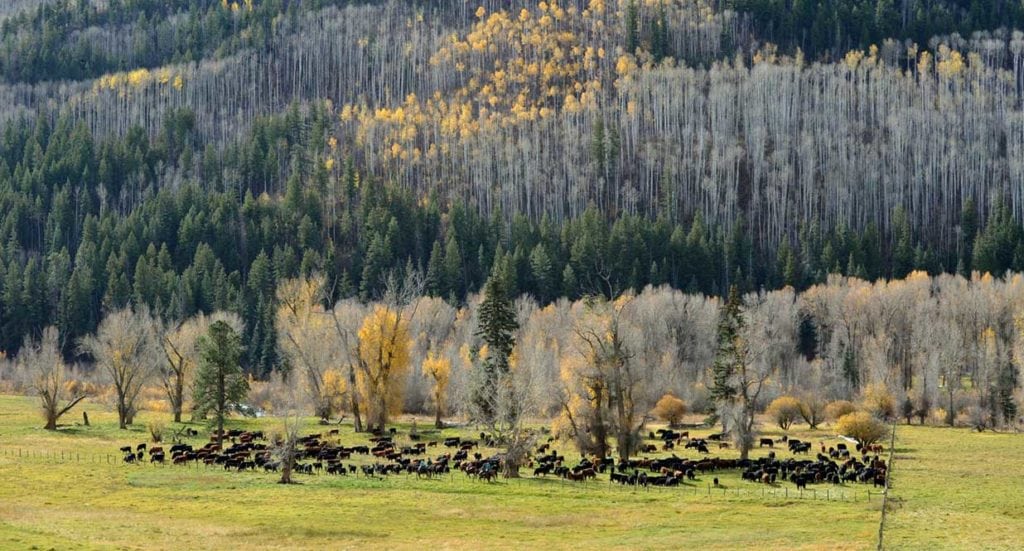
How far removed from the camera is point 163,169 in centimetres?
19825

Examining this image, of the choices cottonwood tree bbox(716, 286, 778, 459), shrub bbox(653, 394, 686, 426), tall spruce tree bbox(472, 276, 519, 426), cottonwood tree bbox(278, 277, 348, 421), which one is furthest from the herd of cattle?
shrub bbox(653, 394, 686, 426)

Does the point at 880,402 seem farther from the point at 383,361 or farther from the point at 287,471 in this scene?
the point at 287,471

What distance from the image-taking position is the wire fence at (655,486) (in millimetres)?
59219

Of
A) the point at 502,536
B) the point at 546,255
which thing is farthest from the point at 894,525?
the point at 546,255

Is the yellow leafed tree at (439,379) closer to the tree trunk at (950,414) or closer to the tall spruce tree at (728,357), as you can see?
the tall spruce tree at (728,357)

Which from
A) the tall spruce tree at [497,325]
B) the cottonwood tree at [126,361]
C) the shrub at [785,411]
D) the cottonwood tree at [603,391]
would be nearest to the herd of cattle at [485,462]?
the cottonwood tree at [603,391]

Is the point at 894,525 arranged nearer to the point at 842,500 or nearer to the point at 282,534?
the point at 842,500

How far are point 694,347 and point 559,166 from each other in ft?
203

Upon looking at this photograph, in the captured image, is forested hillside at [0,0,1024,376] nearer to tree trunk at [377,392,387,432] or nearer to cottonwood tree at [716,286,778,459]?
tree trunk at [377,392,387,432]

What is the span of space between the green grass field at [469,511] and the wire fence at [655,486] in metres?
0.15

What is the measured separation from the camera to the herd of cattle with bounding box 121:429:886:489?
215ft

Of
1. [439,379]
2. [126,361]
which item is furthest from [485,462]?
[126,361]

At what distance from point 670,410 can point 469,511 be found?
57.9 m

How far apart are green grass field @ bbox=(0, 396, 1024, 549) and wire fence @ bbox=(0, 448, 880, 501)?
15 cm
